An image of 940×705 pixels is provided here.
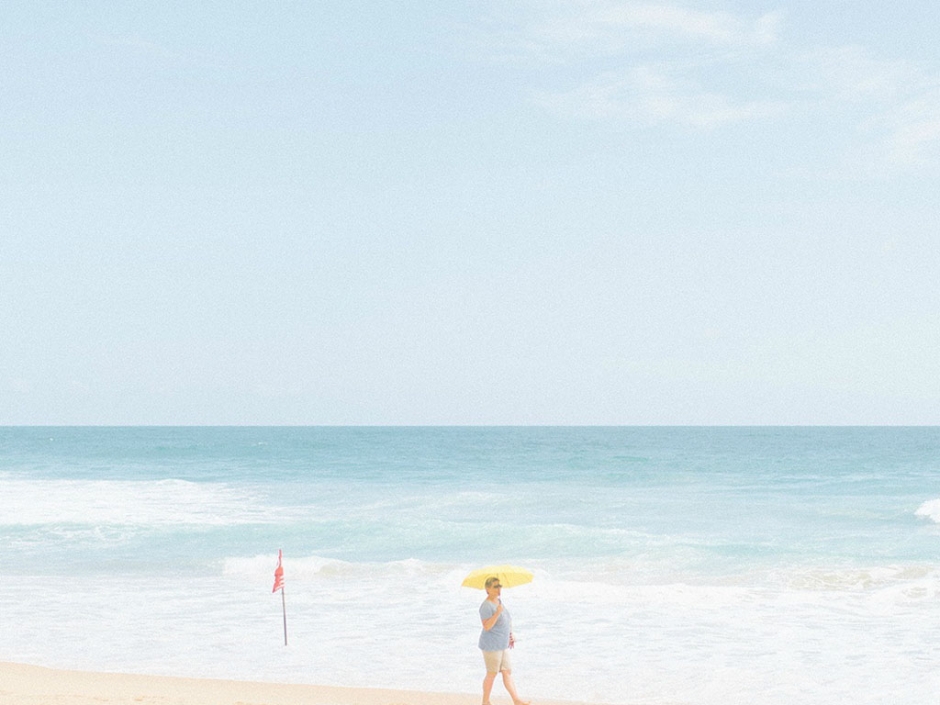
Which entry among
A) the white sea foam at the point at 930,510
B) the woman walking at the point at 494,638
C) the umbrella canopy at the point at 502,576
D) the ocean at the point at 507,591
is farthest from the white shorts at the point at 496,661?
the white sea foam at the point at 930,510

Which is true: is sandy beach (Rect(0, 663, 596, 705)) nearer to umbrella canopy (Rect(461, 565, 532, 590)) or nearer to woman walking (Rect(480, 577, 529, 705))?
woman walking (Rect(480, 577, 529, 705))

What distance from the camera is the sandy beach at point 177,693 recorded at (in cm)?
1041

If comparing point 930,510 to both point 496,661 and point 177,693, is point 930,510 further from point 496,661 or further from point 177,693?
point 177,693

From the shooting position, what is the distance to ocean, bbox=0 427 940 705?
39.9 feet

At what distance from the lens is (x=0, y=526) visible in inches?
981

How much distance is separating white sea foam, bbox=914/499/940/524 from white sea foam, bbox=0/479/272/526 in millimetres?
17935

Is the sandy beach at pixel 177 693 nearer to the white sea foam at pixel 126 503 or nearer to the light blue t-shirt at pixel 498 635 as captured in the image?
the light blue t-shirt at pixel 498 635

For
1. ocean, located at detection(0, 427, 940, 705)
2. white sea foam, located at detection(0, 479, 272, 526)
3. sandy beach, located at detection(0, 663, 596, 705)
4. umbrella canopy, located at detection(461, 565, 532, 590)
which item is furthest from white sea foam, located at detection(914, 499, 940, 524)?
sandy beach, located at detection(0, 663, 596, 705)

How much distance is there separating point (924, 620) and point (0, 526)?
69.1 ft

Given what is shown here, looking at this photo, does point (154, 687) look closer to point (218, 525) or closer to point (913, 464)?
point (218, 525)

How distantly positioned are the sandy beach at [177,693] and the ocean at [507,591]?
0.51 metres

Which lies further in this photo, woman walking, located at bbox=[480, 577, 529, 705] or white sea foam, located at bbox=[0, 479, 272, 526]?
white sea foam, located at bbox=[0, 479, 272, 526]

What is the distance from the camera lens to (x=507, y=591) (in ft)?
55.6

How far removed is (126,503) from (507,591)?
18594mm
